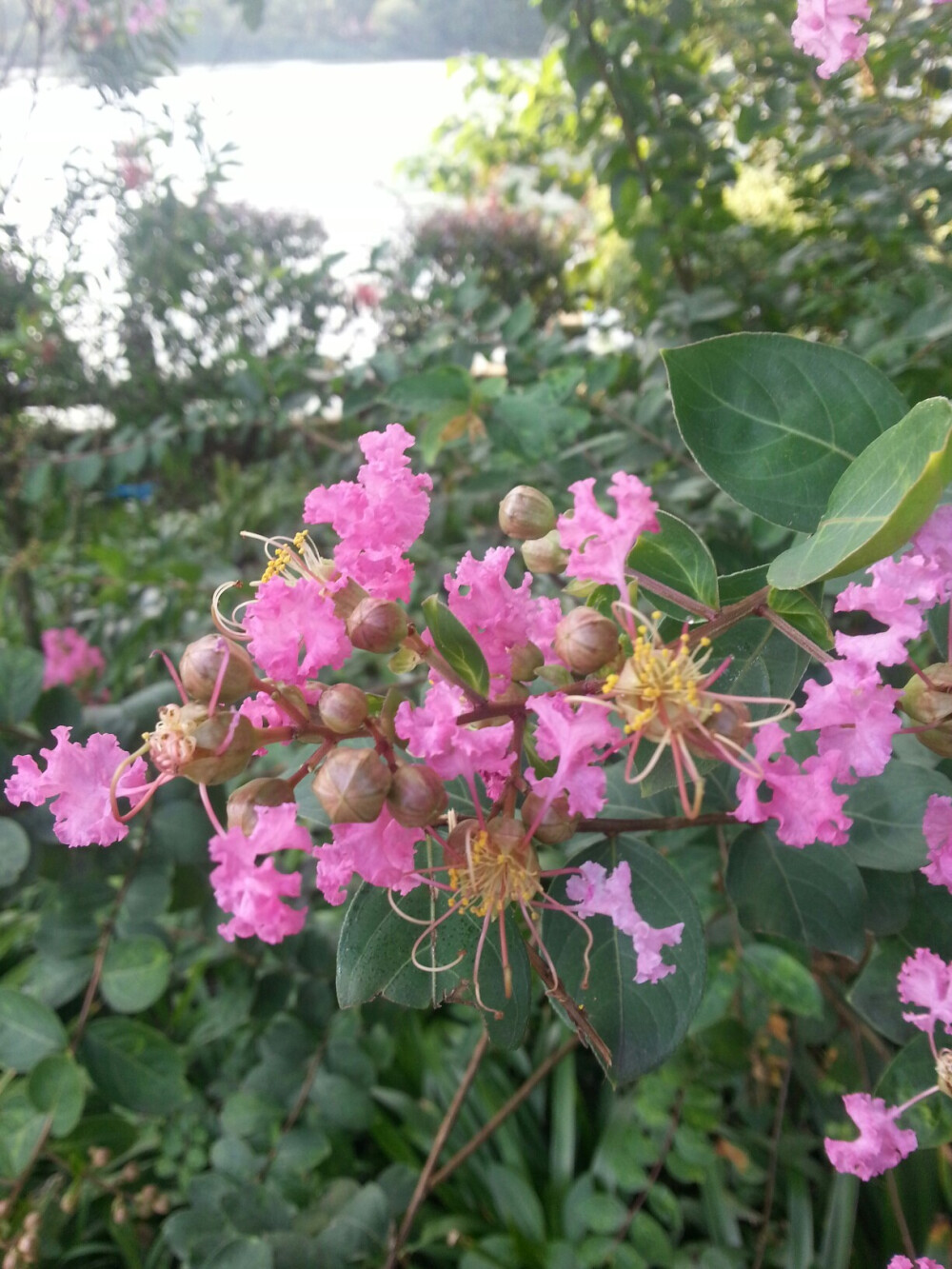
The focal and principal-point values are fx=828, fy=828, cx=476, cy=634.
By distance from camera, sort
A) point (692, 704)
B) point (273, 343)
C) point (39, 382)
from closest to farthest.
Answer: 1. point (692, 704)
2. point (39, 382)
3. point (273, 343)

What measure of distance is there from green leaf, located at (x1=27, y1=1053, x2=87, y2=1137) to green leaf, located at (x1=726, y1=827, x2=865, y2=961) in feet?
2.58

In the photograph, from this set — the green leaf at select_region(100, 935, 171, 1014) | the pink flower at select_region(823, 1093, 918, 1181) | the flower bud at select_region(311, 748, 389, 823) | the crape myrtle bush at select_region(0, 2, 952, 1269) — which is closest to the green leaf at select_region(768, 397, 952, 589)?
the crape myrtle bush at select_region(0, 2, 952, 1269)

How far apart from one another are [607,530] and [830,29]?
38 cm

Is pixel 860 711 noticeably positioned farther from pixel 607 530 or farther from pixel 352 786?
pixel 352 786

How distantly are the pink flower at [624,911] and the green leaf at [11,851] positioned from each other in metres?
0.69

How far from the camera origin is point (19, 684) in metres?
1.04

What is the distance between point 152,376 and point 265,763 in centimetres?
113

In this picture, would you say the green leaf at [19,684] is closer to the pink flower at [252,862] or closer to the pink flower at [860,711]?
the pink flower at [252,862]

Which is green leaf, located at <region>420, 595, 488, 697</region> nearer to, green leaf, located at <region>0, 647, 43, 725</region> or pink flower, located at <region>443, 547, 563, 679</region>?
pink flower, located at <region>443, 547, 563, 679</region>

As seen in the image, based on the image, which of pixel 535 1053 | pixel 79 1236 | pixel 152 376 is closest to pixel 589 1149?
pixel 535 1053

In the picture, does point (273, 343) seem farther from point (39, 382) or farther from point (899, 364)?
point (899, 364)

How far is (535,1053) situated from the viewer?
1.57m

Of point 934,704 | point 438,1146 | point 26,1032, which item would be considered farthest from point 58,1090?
point 934,704

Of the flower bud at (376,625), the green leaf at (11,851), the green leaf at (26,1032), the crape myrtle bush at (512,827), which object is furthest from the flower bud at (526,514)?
the green leaf at (26,1032)
